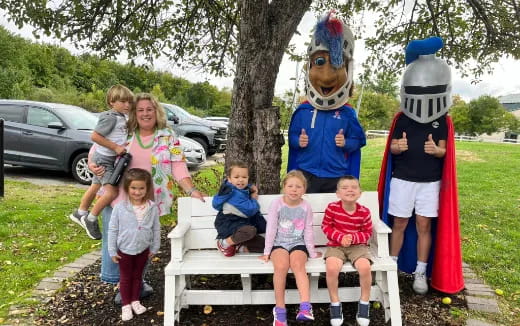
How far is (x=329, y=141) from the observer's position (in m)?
3.29

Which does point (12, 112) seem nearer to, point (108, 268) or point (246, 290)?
point (108, 268)

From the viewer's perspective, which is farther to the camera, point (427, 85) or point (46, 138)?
point (46, 138)

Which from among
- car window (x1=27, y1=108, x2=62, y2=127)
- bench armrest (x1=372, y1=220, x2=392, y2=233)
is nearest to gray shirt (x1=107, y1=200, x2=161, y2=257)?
bench armrest (x1=372, y1=220, x2=392, y2=233)

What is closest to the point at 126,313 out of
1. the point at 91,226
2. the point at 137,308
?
the point at 137,308

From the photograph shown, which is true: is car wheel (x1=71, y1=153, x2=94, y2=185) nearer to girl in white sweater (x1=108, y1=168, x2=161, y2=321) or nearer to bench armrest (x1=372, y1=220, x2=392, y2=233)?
girl in white sweater (x1=108, y1=168, x2=161, y2=321)

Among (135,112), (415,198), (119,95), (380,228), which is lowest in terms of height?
(380,228)

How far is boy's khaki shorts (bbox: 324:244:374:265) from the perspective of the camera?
2.90 meters

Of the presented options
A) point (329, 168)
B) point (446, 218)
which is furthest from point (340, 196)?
point (446, 218)

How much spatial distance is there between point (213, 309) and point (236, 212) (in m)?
0.79

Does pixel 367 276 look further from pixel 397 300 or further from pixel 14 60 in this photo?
pixel 14 60

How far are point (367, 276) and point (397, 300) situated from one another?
0.26 m

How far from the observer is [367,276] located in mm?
2811

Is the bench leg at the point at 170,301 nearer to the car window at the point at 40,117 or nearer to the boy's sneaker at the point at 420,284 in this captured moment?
the boy's sneaker at the point at 420,284

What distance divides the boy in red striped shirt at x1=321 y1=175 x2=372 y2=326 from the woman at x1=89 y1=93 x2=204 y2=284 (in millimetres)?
1029
